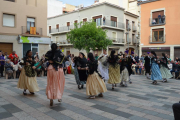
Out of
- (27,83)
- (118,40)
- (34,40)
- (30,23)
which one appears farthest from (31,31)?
(118,40)

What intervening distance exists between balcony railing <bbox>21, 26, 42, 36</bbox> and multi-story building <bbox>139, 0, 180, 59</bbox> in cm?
1776

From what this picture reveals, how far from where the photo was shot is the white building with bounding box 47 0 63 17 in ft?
147

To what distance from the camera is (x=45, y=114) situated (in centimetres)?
466

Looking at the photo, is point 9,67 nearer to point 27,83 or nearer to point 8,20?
point 27,83

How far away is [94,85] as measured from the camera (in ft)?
21.1

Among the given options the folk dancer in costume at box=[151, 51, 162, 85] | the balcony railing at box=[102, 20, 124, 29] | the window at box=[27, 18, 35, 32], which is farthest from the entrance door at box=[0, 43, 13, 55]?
the balcony railing at box=[102, 20, 124, 29]

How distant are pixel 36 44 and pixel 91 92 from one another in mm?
19198

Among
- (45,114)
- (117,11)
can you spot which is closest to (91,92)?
(45,114)

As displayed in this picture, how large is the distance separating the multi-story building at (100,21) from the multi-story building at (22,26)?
1309 centimetres

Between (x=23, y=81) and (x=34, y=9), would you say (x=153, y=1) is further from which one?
(x=23, y=81)

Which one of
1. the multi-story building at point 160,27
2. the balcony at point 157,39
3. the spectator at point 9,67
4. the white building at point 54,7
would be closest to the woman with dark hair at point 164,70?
the spectator at point 9,67

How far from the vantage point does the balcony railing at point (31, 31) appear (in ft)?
72.0

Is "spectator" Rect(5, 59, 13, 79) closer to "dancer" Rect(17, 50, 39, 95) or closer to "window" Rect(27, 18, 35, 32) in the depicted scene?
"dancer" Rect(17, 50, 39, 95)

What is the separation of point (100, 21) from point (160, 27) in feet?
37.5
